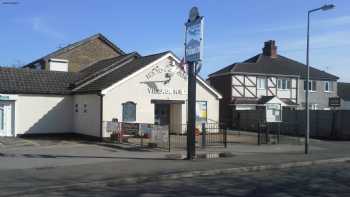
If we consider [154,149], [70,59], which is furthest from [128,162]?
[70,59]

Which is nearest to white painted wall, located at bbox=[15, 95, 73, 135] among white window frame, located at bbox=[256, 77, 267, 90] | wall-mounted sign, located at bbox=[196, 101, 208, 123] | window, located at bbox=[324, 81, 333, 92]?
wall-mounted sign, located at bbox=[196, 101, 208, 123]

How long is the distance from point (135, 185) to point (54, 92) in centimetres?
1868

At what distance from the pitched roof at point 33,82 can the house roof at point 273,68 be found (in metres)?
21.1

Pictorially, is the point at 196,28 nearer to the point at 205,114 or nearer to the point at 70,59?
the point at 205,114

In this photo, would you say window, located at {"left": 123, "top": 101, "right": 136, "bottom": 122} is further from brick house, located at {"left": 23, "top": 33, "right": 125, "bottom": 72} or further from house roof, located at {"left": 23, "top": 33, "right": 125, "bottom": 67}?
house roof, located at {"left": 23, "top": 33, "right": 125, "bottom": 67}

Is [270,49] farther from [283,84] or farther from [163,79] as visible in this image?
[163,79]

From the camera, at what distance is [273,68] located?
52469mm

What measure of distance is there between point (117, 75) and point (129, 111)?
8.47 ft

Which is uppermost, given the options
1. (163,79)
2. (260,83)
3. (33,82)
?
(260,83)

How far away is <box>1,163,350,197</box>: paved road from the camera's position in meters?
11.4

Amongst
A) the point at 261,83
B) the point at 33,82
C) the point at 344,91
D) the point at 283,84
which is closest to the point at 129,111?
the point at 33,82

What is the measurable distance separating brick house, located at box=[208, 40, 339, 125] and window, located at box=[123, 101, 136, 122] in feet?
62.7

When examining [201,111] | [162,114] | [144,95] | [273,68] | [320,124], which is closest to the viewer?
[144,95]

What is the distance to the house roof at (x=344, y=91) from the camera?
6375cm
